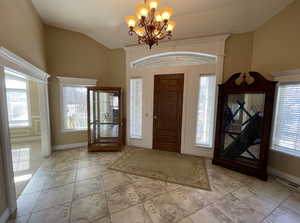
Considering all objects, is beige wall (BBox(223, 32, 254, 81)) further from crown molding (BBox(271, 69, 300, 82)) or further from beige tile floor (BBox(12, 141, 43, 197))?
beige tile floor (BBox(12, 141, 43, 197))

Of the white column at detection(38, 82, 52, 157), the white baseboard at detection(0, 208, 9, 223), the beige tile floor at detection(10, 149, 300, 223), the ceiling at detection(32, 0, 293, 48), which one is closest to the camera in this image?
the white baseboard at detection(0, 208, 9, 223)

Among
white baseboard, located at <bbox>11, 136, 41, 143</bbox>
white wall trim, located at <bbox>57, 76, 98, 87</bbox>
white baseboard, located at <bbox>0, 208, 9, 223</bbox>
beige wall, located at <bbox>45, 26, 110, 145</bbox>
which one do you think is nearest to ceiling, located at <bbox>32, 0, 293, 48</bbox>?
beige wall, located at <bbox>45, 26, 110, 145</bbox>

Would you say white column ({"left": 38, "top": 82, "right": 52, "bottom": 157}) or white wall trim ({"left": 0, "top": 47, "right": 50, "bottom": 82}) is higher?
white wall trim ({"left": 0, "top": 47, "right": 50, "bottom": 82})

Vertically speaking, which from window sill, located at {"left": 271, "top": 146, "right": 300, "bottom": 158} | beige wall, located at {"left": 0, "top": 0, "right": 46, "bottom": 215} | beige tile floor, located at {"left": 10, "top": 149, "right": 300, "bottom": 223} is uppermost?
beige wall, located at {"left": 0, "top": 0, "right": 46, "bottom": 215}

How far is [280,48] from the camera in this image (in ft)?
8.76

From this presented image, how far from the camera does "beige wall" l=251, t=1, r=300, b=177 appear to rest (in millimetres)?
2469

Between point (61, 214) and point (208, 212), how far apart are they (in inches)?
77.3

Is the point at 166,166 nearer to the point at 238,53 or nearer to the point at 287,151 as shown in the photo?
the point at 287,151

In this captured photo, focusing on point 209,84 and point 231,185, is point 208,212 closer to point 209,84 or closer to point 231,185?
point 231,185

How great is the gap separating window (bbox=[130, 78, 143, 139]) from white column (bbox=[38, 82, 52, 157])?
2.20 meters

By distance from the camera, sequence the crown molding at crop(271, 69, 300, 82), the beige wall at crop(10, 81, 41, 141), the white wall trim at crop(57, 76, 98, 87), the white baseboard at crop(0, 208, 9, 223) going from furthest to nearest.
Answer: the beige wall at crop(10, 81, 41, 141), the white wall trim at crop(57, 76, 98, 87), the crown molding at crop(271, 69, 300, 82), the white baseboard at crop(0, 208, 9, 223)

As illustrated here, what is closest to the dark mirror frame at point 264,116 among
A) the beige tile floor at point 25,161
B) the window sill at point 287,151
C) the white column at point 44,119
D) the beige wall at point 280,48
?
the window sill at point 287,151

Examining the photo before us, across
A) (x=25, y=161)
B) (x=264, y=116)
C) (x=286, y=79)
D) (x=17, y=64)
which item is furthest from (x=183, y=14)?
(x=25, y=161)

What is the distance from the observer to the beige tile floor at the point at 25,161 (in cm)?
245
